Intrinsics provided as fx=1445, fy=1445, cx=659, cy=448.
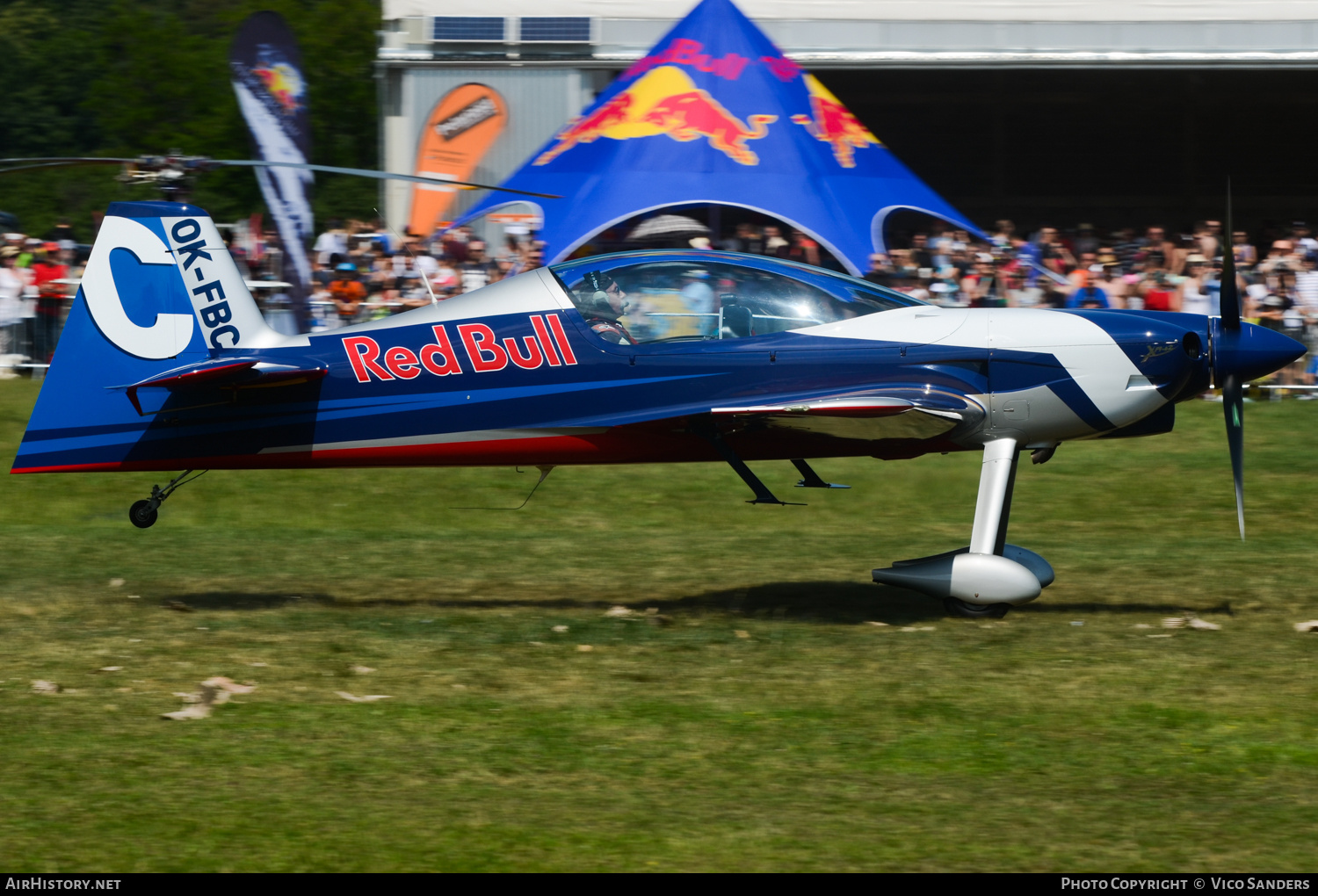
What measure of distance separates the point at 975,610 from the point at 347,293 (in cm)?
1087

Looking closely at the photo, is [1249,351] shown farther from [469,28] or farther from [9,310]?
[469,28]

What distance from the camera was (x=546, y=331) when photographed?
9.12 metres

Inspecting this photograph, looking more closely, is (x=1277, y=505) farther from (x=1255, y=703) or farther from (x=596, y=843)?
(x=596, y=843)

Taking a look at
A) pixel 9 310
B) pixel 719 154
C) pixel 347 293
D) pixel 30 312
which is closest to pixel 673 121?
pixel 719 154

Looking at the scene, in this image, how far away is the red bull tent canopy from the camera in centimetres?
1978

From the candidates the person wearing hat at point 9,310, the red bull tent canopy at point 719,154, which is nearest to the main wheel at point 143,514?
the person wearing hat at point 9,310

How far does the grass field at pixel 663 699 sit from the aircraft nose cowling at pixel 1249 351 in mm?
1559

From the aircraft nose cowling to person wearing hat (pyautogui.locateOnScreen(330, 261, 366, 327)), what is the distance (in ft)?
36.3

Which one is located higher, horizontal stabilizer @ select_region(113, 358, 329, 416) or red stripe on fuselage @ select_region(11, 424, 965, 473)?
horizontal stabilizer @ select_region(113, 358, 329, 416)

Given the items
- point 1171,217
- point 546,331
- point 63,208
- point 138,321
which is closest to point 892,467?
point 546,331

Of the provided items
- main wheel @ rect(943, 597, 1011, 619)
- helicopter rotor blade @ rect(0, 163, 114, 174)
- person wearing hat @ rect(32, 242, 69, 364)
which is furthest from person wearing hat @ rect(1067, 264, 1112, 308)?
person wearing hat @ rect(32, 242, 69, 364)

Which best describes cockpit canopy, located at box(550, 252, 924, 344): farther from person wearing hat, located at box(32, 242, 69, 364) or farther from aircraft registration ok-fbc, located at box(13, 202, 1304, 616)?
person wearing hat, located at box(32, 242, 69, 364)

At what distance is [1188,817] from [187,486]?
11475 mm

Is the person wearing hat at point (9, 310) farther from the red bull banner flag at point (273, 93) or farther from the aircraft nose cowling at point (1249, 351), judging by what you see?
the aircraft nose cowling at point (1249, 351)
